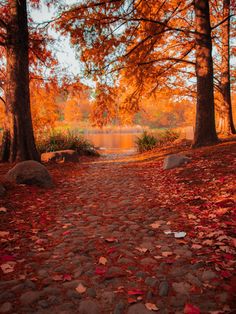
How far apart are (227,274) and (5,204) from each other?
12.7ft

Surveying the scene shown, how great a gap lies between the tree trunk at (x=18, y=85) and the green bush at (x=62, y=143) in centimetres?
392

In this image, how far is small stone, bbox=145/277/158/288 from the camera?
8.02 feet

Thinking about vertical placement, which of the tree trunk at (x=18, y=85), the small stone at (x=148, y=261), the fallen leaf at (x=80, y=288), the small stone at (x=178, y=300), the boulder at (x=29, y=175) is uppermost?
the tree trunk at (x=18, y=85)

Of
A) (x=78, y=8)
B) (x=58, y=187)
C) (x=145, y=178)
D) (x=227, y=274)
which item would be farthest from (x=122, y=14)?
(x=227, y=274)

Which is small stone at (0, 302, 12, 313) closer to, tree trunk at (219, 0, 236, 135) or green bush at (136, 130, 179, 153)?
green bush at (136, 130, 179, 153)

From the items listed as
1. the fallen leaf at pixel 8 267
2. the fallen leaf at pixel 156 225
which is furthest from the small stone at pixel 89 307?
the fallen leaf at pixel 156 225

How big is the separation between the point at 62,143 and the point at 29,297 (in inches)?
420

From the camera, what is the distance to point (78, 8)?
8.48 m

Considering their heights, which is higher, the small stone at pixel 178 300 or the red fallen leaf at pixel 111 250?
the red fallen leaf at pixel 111 250

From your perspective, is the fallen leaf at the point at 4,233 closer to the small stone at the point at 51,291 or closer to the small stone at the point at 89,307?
the small stone at the point at 51,291

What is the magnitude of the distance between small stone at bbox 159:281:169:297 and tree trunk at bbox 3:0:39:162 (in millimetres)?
6523

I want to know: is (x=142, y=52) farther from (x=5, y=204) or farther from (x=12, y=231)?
(x=12, y=231)

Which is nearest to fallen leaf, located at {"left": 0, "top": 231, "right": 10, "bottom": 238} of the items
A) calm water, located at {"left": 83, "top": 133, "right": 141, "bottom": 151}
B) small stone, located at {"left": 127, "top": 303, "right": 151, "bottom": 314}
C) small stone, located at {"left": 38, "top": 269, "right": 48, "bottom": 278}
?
small stone, located at {"left": 38, "top": 269, "right": 48, "bottom": 278}

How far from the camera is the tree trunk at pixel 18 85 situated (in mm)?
7704
